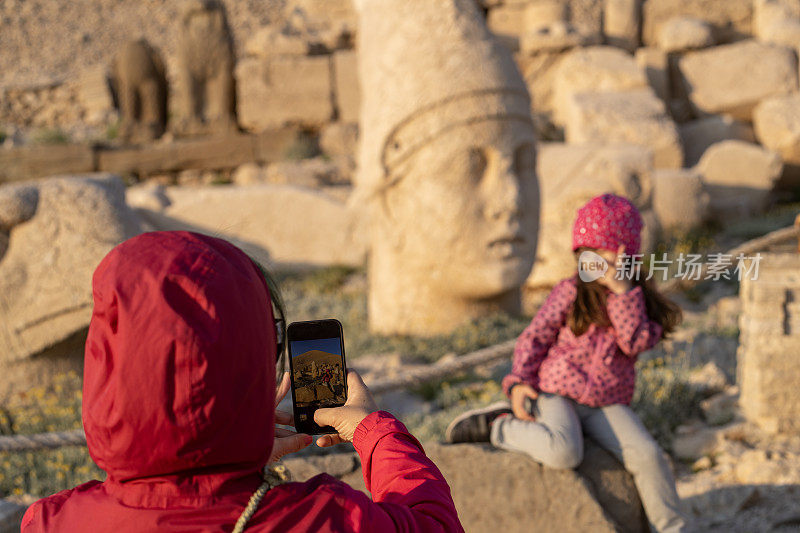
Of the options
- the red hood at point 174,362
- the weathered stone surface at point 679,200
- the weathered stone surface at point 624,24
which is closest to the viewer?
the red hood at point 174,362

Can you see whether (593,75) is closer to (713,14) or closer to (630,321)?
(713,14)

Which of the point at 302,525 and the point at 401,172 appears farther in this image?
the point at 401,172

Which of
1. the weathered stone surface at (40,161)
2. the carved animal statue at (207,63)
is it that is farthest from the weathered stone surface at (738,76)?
the weathered stone surface at (40,161)

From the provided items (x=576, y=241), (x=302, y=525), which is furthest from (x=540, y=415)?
(x=302, y=525)

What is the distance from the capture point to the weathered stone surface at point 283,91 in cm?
1178

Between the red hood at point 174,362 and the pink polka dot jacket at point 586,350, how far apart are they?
1785mm

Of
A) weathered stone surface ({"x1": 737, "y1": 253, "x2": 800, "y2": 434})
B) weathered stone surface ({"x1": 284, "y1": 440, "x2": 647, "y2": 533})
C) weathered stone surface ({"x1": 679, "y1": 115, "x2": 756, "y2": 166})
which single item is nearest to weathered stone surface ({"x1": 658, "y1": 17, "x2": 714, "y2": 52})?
weathered stone surface ({"x1": 679, "y1": 115, "x2": 756, "y2": 166})

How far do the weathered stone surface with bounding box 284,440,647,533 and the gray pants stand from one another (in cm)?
4

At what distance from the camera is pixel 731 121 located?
11.2 m

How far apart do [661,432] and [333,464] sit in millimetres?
1735

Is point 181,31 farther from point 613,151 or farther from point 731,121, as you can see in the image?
point 731,121

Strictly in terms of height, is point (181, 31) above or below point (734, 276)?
above

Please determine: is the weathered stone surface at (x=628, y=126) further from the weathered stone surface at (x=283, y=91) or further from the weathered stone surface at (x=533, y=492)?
the weathered stone surface at (x=533, y=492)

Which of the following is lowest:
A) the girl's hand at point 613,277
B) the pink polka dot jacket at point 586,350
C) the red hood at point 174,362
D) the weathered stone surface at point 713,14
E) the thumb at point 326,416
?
the pink polka dot jacket at point 586,350
